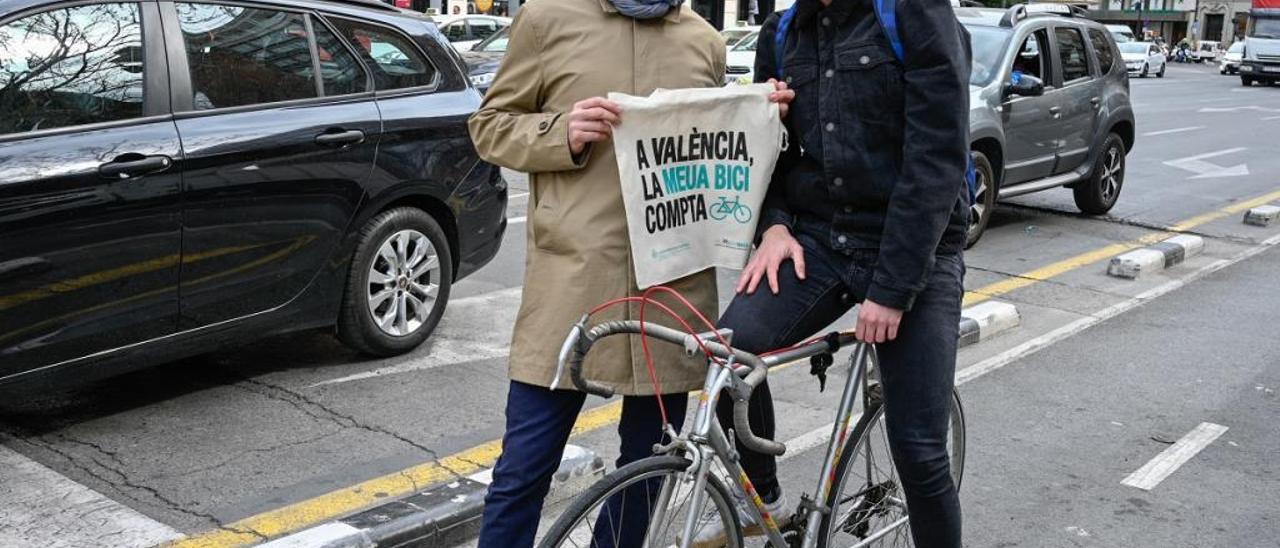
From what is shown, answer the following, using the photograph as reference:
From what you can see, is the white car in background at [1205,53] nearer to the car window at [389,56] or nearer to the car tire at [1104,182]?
the car tire at [1104,182]

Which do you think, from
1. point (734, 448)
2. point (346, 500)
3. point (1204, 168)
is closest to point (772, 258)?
point (734, 448)

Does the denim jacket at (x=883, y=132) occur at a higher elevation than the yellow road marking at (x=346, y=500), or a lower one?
higher

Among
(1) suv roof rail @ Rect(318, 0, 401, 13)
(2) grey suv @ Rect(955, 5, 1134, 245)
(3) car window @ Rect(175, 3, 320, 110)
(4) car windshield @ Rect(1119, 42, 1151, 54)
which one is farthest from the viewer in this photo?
(4) car windshield @ Rect(1119, 42, 1151, 54)

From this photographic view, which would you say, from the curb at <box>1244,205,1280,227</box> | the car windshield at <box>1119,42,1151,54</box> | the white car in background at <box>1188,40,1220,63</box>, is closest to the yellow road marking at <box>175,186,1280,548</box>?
the curb at <box>1244,205,1280,227</box>

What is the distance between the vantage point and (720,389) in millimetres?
2605

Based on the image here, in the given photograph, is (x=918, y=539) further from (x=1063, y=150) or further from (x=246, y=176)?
(x=1063, y=150)

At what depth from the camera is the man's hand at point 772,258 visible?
9.81ft

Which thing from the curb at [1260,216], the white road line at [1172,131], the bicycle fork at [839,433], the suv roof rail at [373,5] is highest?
the suv roof rail at [373,5]

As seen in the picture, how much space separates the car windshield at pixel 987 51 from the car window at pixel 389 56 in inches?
185

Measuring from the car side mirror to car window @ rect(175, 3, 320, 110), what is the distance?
5.53 m

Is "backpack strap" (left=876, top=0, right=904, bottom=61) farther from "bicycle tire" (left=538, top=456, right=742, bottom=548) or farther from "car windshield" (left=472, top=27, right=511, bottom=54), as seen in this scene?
"car windshield" (left=472, top=27, right=511, bottom=54)

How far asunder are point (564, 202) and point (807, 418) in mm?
2634

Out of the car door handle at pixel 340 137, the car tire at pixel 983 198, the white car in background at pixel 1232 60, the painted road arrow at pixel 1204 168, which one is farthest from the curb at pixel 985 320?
the white car in background at pixel 1232 60

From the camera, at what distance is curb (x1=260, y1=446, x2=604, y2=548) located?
12.0ft
